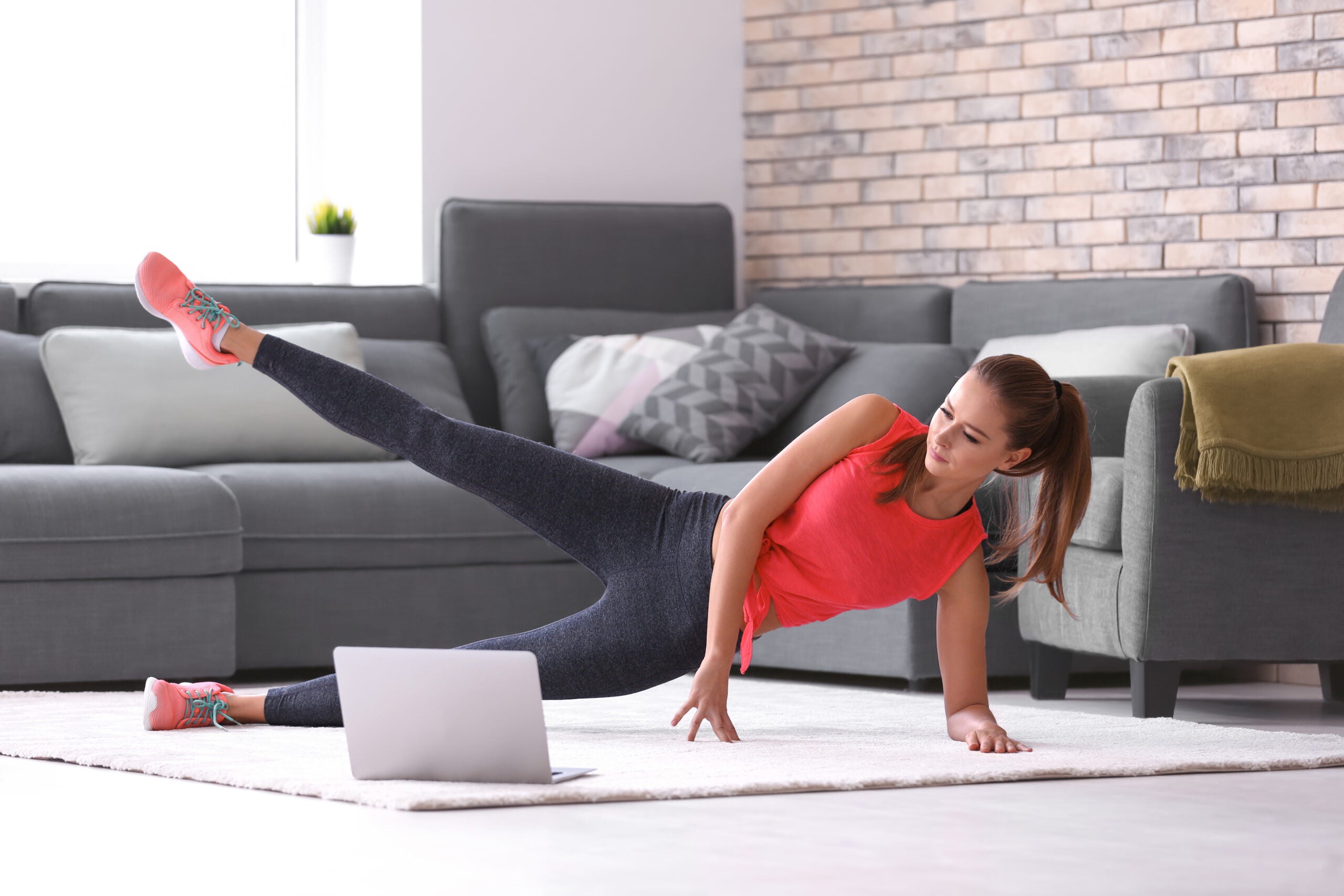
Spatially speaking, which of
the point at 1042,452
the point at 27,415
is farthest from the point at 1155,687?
the point at 27,415

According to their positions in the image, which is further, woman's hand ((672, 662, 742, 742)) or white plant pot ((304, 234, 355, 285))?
white plant pot ((304, 234, 355, 285))

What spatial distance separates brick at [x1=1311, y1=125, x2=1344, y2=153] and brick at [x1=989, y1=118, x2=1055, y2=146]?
2.56ft

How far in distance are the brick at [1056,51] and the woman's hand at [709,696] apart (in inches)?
114

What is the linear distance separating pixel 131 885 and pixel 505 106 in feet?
12.9

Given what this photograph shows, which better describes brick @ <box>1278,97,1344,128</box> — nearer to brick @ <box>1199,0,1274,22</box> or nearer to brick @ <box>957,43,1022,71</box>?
brick @ <box>1199,0,1274,22</box>

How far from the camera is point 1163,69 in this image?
188 inches

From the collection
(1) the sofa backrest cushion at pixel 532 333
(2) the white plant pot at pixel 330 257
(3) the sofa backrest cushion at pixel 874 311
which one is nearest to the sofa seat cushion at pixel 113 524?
(1) the sofa backrest cushion at pixel 532 333

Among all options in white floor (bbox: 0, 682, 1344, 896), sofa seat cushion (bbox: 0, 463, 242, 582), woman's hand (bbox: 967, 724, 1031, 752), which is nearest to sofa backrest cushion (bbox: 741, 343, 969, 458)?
sofa seat cushion (bbox: 0, 463, 242, 582)

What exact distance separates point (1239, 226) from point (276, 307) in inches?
98.0

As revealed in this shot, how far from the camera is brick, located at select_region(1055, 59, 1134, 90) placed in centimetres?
488

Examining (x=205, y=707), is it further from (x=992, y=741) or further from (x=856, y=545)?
(x=992, y=741)

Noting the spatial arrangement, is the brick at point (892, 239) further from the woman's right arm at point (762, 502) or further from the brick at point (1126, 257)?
the woman's right arm at point (762, 502)

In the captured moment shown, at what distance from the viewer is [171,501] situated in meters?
3.76

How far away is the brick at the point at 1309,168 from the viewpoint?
4418 mm
